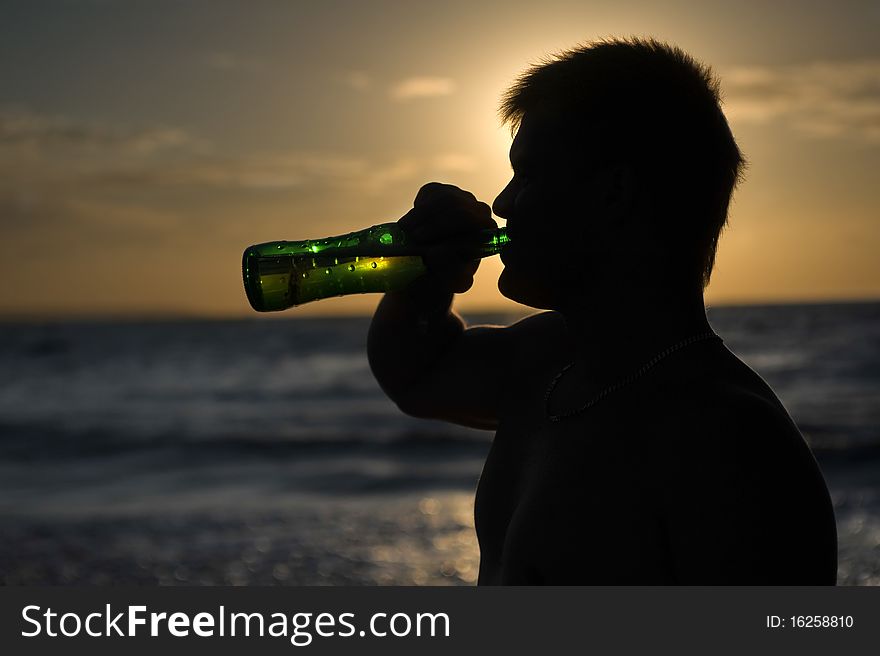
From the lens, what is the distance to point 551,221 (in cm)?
170

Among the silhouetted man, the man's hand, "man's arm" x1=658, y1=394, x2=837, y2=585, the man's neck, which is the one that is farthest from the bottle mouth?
"man's arm" x1=658, y1=394, x2=837, y2=585

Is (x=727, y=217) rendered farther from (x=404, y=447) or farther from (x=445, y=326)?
(x=404, y=447)

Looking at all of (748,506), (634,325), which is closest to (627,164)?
(634,325)

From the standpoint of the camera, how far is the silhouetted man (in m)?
1.40

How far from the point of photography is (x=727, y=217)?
1.78 m

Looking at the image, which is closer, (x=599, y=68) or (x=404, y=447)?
(x=599, y=68)

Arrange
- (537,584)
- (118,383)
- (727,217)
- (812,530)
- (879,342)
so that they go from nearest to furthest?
(812,530) → (537,584) → (727,217) → (118,383) → (879,342)

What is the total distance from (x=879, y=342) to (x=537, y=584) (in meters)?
31.8

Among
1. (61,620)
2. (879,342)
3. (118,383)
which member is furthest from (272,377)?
(61,620)

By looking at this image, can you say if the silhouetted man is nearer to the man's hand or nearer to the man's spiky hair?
the man's spiky hair

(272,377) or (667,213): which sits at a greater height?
(272,377)

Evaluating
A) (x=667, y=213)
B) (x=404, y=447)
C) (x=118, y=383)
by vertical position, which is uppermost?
(x=118, y=383)

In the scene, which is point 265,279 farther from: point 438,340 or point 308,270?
point 438,340

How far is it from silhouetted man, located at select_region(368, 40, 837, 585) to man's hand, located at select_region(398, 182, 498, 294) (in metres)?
0.23
